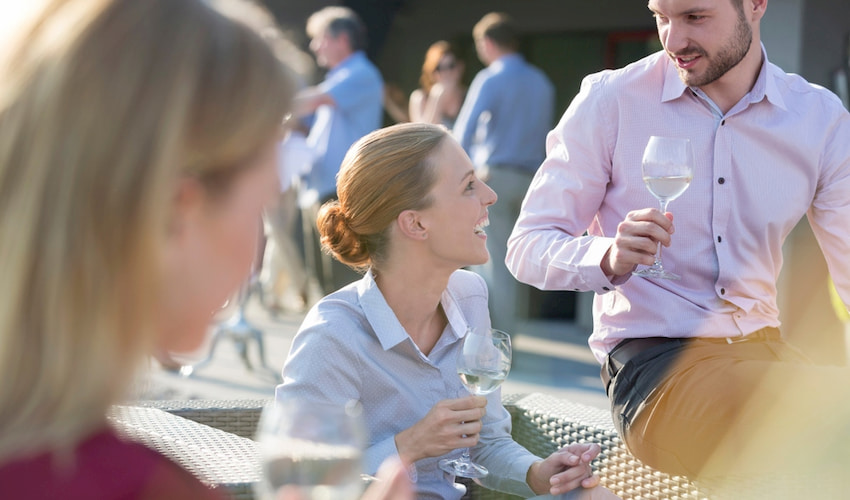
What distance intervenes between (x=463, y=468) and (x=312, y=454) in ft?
4.31

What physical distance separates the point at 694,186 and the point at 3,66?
6.86 ft

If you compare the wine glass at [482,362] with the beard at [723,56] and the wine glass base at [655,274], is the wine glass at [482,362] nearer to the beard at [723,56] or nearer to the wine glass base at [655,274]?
the wine glass base at [655,274]

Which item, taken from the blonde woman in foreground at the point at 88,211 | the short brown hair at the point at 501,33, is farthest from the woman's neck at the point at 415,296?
the short brown hair at the point at 501,33

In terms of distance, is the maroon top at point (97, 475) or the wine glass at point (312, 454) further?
the wine glass at point (312, 454)

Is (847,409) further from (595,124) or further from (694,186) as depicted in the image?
(595,124)

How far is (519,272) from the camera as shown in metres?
2.83

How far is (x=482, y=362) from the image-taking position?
2.32 m

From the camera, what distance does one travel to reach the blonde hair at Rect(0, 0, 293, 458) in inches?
37.2

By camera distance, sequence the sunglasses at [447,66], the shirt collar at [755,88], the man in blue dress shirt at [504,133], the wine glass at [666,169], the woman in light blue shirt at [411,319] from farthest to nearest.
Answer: the sunglasses at [447,66] → the man in blue dress shirt at [504,133] → the shirt collar at [755,88] → the wine glass at [666,169] → the woman in light blue shirt at [411,319]

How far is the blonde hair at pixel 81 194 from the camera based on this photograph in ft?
3.10

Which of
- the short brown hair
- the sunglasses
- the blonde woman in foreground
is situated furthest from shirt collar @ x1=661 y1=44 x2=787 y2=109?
the sunglasses

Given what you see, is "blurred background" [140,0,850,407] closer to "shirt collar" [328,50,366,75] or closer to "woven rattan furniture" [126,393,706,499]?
"shirt collar" [328,50,366,75]

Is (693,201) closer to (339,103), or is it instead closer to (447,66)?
(339,103)

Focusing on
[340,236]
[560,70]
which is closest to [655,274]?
[340,236]
